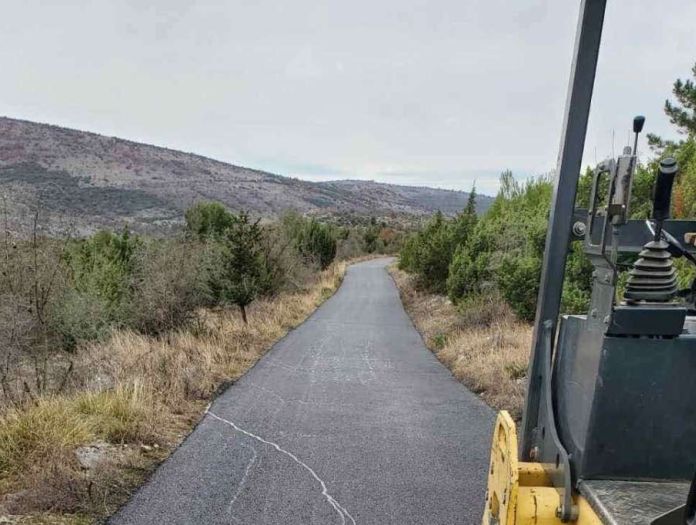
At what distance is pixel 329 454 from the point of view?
20.0 ft

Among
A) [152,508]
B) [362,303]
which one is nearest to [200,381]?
[152,508]

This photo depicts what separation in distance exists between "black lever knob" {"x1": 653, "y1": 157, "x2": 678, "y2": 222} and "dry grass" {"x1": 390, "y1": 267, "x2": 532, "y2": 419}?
6194mm

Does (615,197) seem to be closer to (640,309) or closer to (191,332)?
(640,309)

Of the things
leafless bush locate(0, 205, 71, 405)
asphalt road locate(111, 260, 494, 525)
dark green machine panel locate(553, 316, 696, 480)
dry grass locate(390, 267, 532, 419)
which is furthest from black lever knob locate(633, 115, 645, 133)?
leafless bush locate(0, 205, 71, 405)

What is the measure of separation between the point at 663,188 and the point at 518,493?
3.56 feet

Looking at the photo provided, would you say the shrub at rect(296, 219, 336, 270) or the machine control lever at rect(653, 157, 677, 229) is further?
the shrub at rect(296, 219, 336, 270)

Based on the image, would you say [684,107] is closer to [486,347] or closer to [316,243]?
[486,347]

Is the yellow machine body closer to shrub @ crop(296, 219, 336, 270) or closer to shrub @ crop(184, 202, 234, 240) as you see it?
shrub @ crop(184, 202, 234, 240)

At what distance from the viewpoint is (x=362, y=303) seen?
24969 mm

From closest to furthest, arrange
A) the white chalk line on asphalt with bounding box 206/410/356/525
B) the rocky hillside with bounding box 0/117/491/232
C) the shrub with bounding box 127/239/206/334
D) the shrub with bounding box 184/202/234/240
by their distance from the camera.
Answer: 1. the white chalk line on asphalt with bounding box 206/410/356/525
2. the shrub with bounding box 127/239/206/334
3. the shrub with bounding box 184/202/234/240
4. the rocky hillside with bounding box 0/117/491/232

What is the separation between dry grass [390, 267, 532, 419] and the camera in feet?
27.8

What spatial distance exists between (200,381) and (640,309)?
24.7 feet

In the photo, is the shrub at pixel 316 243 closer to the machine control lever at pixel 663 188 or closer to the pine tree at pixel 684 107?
the pine tree at pixel 684 107

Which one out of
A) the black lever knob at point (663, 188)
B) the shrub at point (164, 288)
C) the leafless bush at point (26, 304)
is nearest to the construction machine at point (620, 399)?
the black lever knob at point (663, 188)
